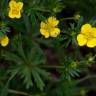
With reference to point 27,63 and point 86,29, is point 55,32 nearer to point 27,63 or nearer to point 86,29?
point 86,29

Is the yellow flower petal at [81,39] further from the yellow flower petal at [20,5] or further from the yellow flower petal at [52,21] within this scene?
the yellow flower petal at [20,5]

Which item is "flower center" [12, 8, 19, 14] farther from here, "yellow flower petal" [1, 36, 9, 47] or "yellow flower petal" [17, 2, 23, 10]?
"yellow flower petal" [1, 36, 9, 47]

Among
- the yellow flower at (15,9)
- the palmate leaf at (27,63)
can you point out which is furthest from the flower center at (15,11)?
the palmate leaf at (27,63)

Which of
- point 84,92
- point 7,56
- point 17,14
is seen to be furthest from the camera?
point 84,92

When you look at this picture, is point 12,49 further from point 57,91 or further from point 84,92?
point 84,92

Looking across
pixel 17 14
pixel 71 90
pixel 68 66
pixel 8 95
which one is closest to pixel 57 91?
pixel 71 90

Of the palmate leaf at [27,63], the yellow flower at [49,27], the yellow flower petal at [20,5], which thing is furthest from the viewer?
the palmate leaf at [27,63]
